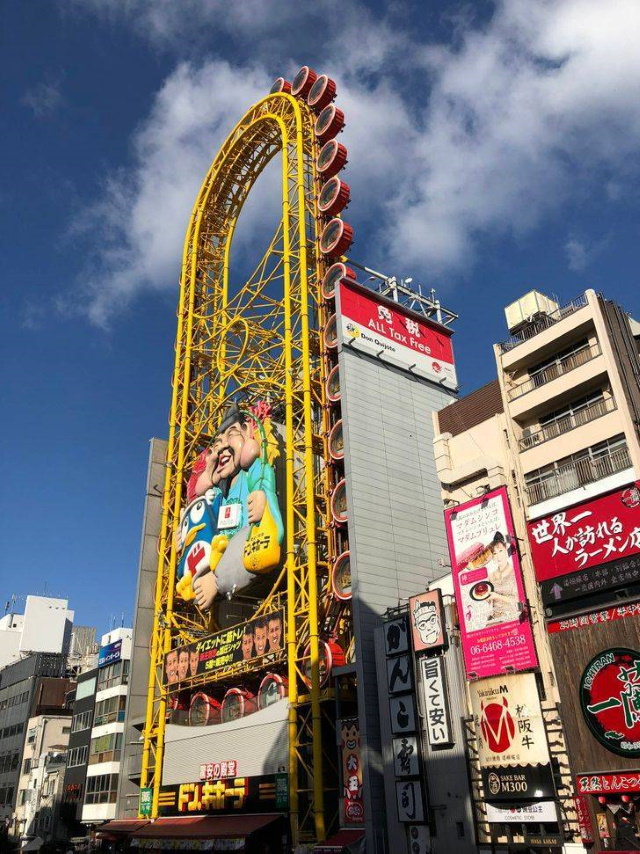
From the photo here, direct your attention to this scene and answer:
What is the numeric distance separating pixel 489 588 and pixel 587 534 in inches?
213

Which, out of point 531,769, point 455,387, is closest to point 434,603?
point 531,769

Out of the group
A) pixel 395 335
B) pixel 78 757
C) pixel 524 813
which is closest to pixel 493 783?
pixel 524 813

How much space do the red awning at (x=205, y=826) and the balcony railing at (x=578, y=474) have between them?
22.9 m

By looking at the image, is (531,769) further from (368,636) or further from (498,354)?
(498,354)

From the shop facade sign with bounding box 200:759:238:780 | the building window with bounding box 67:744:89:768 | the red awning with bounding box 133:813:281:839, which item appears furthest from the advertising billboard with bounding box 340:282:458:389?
the building window with bounding box 67:744:89:768

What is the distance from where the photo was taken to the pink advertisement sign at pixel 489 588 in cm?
3300

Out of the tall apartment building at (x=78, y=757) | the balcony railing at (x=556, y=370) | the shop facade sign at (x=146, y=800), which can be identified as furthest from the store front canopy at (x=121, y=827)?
the balcony railing at (x=556, y=370)

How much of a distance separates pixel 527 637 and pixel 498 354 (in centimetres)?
1591

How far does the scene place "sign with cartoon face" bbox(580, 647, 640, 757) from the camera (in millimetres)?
28094

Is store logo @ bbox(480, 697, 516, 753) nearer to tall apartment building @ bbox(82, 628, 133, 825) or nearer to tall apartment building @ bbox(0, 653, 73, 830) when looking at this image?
tall apartment building @ bbox(82, 628, 133, 825)

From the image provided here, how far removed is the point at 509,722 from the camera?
105 ft

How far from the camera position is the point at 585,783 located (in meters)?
28.8

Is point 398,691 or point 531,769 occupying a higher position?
point 398,691

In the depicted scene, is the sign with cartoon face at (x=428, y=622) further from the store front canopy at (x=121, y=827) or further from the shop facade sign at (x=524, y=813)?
the store front canopy at (x=121, y=827)
